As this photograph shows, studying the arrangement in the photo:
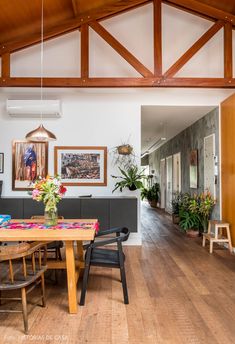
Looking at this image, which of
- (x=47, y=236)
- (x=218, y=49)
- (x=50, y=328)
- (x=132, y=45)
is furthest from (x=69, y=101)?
(x=50, y=328)

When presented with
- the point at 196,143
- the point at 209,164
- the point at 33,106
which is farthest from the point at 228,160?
the point at 33,106

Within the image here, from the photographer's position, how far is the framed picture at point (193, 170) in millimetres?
6891

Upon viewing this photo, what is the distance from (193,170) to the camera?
7168 millimetres

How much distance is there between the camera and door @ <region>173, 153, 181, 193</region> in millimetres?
8805

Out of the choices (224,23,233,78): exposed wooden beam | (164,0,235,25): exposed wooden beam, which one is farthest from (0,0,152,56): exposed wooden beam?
(224,23,233,78): exposed wooden beam

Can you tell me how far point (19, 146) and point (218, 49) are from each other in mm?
4256

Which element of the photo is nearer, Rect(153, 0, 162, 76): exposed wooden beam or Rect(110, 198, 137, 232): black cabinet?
Rect(153, 0, 162, 76): exposed wooden beam

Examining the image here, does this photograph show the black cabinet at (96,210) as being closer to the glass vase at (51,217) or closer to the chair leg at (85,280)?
the glass vase at (51,217)

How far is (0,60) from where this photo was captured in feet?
16.9

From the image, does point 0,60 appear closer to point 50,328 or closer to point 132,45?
point 132,45

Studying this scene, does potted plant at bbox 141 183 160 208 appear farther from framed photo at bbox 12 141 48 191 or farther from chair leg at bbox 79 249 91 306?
chair leg at bbox 79 249 91 306

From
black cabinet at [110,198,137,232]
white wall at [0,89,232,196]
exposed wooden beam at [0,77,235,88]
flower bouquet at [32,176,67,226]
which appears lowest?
black cabinet at [110,198,137,232]

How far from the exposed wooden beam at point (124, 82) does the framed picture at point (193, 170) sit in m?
2.49

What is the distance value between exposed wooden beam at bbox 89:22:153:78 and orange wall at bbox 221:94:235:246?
62.8 inches
